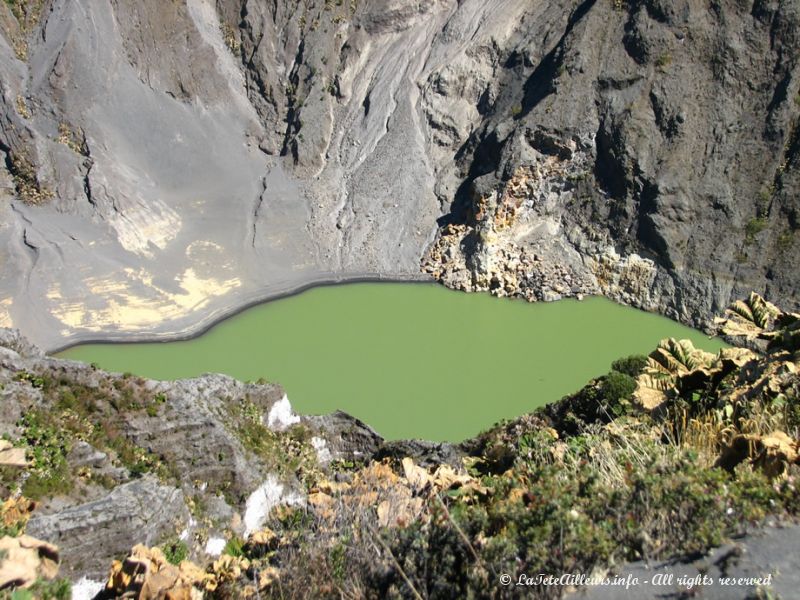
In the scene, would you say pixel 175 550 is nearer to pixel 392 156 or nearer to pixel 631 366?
pixel 631 366

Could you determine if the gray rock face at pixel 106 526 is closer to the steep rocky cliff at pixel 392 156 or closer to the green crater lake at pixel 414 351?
the green crater lake at pixel 414 351

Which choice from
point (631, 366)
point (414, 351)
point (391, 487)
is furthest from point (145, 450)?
point (414, 351)

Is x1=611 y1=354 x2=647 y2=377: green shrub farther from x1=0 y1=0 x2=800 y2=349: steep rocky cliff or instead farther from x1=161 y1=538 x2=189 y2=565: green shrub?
x1=161 y1=538 x2=189 y2=565: green shrub

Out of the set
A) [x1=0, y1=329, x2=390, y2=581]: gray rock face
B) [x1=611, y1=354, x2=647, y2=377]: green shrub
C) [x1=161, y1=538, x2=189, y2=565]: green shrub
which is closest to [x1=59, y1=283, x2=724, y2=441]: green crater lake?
[x1=611, y1=354, x2=647, y2=377]: green shrub

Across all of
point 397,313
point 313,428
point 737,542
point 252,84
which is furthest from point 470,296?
point 737,542

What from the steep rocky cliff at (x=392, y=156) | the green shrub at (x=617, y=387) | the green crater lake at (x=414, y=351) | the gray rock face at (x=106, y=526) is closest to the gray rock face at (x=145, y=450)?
the gray rock face at (x=106, y=526)
